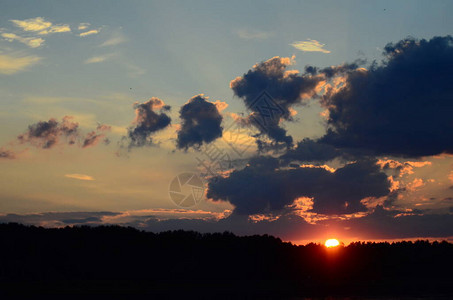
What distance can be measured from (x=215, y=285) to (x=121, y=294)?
129 feet

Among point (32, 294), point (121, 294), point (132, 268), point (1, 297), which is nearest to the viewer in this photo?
point (1, 297)

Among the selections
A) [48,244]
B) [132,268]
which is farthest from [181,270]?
[48,244]

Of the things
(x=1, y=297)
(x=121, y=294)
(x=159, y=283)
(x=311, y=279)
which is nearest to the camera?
(x=1, y=297)

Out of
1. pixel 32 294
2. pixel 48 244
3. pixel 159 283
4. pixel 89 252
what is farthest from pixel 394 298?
pixel 48 244

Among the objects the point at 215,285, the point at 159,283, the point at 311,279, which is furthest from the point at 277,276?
the point at 159,283

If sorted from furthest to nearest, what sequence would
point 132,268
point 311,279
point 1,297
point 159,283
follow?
point 311,279 → point 132,268 → point 159,283 → point 1,297

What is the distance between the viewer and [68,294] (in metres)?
138

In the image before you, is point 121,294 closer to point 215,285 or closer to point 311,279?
point 215,285

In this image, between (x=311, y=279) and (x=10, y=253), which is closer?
(x=10, y=253)

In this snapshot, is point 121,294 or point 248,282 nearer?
point 121,294

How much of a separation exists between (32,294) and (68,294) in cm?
919

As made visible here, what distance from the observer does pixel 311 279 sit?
19900 cm

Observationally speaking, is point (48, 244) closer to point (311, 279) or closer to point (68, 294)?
point (68, 294)

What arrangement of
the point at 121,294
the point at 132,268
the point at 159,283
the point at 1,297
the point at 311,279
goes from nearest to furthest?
the point at 1,297
the point at 121,294
the point at 159,283
the point at 132,268
the point at 311,279
